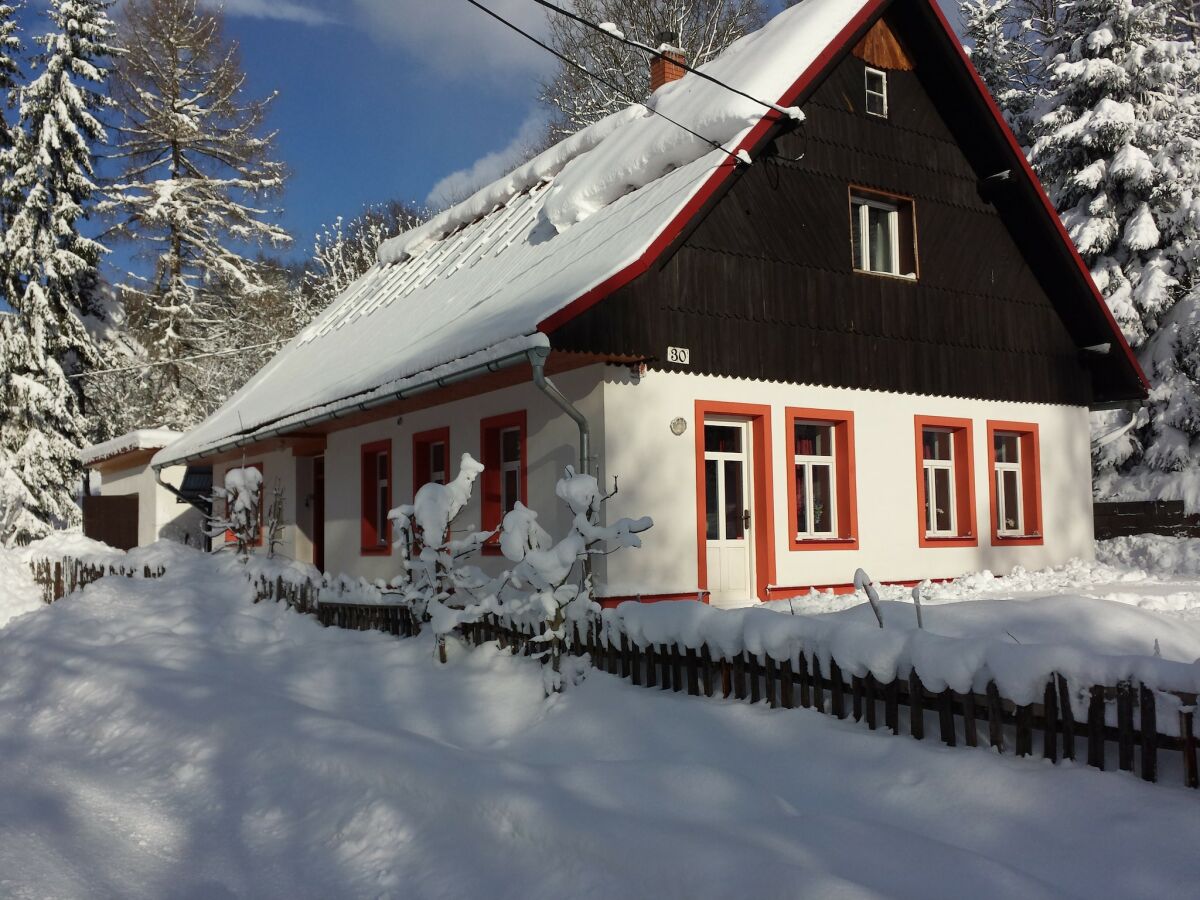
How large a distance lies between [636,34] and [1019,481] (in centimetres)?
1923

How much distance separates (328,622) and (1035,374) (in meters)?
10.8

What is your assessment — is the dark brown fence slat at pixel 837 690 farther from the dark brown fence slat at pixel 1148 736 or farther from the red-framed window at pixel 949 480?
the red-framed window at pixel 949 480

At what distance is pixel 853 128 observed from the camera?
14367mm

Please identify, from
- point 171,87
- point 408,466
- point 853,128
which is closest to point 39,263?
point 171,87

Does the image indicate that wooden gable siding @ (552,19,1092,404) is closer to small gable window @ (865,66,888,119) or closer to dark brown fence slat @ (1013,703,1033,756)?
small gable window @ (865,66,888,119)

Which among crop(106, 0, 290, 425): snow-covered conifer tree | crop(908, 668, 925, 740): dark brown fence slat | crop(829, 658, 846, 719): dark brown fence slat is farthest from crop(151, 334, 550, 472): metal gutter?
crop(106, 0, 290, 425): snow-covered conifer tree

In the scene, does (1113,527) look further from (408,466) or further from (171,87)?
(171,87)

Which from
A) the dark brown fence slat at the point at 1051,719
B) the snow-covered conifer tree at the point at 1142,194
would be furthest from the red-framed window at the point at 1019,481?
the dark brown fence slat at the point at 1051,719

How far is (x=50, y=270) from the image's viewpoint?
28.0 m

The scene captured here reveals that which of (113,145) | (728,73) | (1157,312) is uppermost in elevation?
(113,145)

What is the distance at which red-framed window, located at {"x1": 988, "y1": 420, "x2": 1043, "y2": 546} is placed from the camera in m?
16.0

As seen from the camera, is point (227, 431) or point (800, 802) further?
point (227, 431)

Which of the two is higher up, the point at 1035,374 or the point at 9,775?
the point at 1035,374

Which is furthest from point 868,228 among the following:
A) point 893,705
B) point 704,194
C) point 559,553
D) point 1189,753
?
point 1189,753
